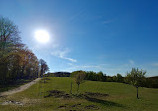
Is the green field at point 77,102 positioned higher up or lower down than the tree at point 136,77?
lower down

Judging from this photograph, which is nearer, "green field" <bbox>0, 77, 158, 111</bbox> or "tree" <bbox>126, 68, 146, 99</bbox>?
"green field" <bbox>0, 77, 158, 111</bbox>

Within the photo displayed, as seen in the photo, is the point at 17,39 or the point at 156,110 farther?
the point at 17,39

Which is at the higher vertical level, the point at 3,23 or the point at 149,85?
the point at 3,23

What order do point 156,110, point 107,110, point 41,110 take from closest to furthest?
point 41,110
point 107,110
point 156,110

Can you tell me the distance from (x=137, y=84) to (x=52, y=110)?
20707 mm

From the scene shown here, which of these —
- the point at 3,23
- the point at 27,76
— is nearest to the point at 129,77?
the point at 3,23

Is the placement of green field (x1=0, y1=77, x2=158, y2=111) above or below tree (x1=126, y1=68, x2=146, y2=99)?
below

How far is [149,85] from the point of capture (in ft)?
150

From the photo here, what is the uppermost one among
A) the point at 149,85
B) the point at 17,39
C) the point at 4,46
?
the point at 17,39

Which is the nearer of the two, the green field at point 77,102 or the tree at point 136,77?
the green field at point 77,102

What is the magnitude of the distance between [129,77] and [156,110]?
37.4ft

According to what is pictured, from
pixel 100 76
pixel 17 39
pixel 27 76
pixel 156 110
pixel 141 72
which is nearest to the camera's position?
pixel 156 110

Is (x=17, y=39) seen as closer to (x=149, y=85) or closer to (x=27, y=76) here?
(x=27, y=76)

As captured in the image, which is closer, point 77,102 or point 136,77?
point 77,102
